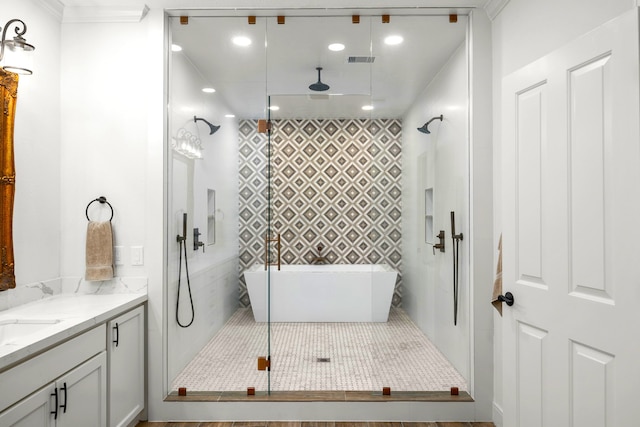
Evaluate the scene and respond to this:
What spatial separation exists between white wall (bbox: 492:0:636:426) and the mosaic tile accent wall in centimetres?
65

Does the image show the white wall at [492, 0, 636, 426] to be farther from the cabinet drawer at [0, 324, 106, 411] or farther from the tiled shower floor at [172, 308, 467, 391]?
the cabinet drawer at [0, 324, 106, 411]

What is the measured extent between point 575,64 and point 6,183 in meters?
2.91

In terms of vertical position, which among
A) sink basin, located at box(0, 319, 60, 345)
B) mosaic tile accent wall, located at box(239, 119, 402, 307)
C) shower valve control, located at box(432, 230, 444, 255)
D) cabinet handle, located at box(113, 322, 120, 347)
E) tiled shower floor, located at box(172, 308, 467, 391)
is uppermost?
mosaic tile accent wall, located at box(239, 119, 402, 307)

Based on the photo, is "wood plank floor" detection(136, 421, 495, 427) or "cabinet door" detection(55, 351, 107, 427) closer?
"cabinet door" detection(55, 351, 107, 427)

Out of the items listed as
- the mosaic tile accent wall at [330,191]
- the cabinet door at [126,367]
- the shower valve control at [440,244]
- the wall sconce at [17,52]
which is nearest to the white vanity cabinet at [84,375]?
the cabinet door at [126,367]

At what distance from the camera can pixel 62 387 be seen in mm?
1946

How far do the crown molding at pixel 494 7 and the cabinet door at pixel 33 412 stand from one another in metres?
3.26

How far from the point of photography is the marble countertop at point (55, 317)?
1.71 metres

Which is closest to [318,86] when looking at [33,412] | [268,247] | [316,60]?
[316,60]

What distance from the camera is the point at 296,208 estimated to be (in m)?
2.90

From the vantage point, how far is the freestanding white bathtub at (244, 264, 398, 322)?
287 centimetres

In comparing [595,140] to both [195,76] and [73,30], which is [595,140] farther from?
[73,30]

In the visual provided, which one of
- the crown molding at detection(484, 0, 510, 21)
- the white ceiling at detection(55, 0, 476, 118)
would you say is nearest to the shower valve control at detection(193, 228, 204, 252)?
the white ceiling at detection(55, 0, 476, 118)

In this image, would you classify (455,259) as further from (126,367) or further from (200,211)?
(126,367)
